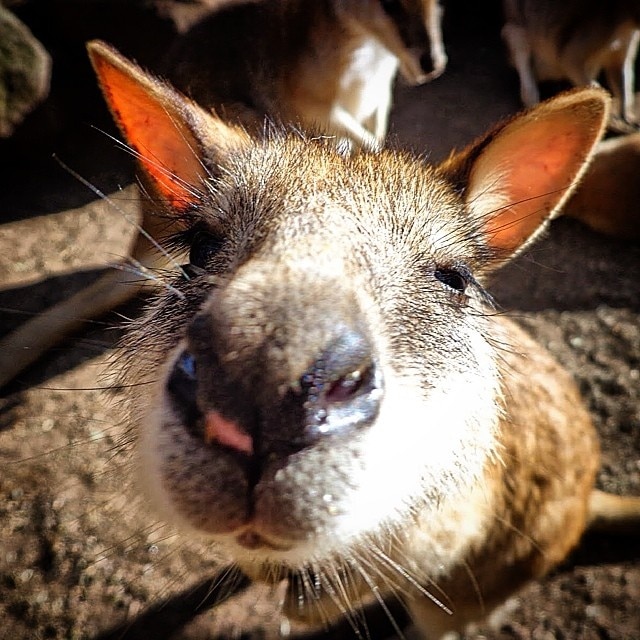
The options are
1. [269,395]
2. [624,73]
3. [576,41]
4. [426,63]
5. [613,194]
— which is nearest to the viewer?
[269,395]

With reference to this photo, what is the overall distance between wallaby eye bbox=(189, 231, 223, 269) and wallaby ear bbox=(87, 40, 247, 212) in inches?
5.1

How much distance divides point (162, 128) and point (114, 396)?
0.85m

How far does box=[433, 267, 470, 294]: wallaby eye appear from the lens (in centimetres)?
148

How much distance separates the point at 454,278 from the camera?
1.52 metres

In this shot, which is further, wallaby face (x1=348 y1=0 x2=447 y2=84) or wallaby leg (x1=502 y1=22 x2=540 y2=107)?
wallaby leg (x1=502 y1=22 x2=540 y2=107)

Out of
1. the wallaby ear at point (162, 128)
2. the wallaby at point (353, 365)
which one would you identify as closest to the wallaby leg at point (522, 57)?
the wallaby at point (353, 365)

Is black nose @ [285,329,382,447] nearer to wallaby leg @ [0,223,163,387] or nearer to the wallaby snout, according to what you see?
the wallaby snout

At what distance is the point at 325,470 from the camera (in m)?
0.94

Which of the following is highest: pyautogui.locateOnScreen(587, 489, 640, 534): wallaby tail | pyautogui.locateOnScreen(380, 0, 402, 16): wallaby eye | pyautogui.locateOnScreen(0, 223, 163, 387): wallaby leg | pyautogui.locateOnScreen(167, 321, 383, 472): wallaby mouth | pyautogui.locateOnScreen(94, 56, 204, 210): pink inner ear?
pyautogui.locateOnScreen(380, 0, 402, 16): wallaby eye

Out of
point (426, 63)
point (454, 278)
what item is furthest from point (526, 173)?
point (426, 63)

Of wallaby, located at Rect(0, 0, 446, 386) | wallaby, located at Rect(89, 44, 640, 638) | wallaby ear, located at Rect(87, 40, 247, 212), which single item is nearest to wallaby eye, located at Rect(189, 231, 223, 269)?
wallaby, located at Rect(89, 44, 640, 638)

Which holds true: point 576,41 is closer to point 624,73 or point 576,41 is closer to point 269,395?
point 624,73

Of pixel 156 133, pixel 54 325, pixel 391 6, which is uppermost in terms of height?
pixel 391 6

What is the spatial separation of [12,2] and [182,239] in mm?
4189
